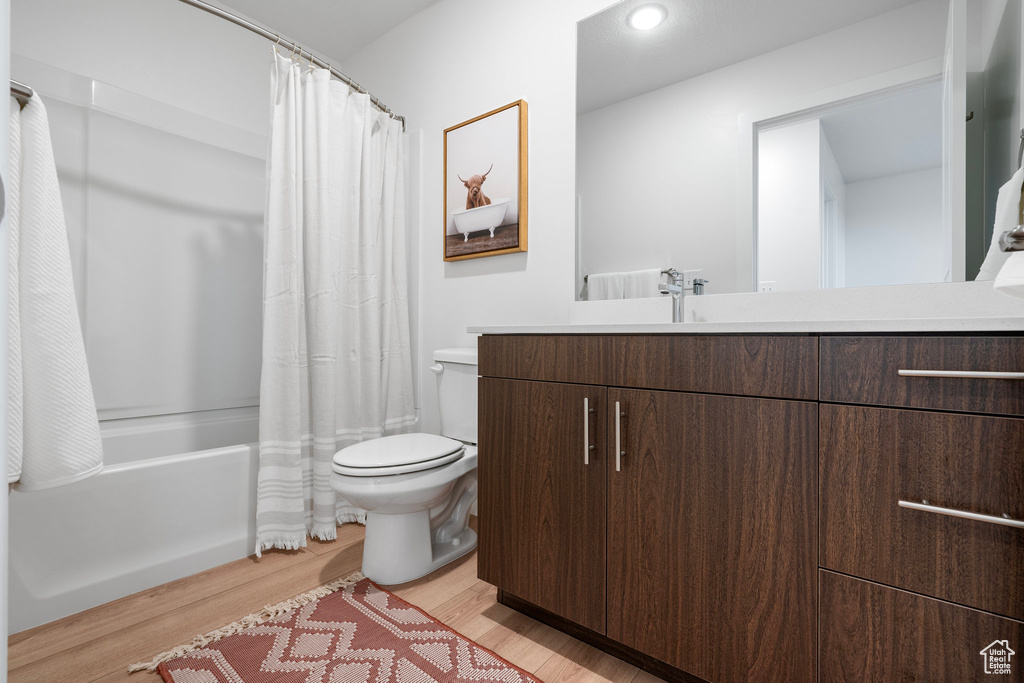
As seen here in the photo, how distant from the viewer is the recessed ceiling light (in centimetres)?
161

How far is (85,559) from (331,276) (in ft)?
3.91

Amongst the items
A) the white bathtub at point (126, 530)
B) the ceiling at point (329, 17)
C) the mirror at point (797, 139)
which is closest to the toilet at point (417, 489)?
the white bathtub at point (126, 530)

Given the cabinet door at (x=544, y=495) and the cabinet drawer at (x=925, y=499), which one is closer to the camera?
the cabinet drawer at (x=925, y=499)

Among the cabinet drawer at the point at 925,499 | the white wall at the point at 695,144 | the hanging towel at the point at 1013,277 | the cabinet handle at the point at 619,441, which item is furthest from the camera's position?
the white wall at the point at 695,144

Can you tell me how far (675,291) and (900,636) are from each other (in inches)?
36.6

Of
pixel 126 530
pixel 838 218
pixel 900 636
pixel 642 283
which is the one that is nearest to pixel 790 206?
pixel 838 218

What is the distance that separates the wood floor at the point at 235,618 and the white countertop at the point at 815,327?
85 cm

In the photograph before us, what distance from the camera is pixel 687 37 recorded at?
1563 millimetres

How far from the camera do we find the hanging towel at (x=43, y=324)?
95 centimetres

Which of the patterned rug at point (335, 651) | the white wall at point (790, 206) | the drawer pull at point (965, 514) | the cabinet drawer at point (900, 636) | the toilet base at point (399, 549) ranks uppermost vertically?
the white wall at point (790, 206)

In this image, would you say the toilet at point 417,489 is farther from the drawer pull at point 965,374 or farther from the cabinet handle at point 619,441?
the drawer pull at point 965,374

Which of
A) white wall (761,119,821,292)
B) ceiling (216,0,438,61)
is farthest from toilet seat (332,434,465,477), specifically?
ceiling (216,0,438,61)

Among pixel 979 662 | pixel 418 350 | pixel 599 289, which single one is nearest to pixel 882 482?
pixel 979 662

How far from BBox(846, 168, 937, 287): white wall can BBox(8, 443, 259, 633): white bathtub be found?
2080 mm
